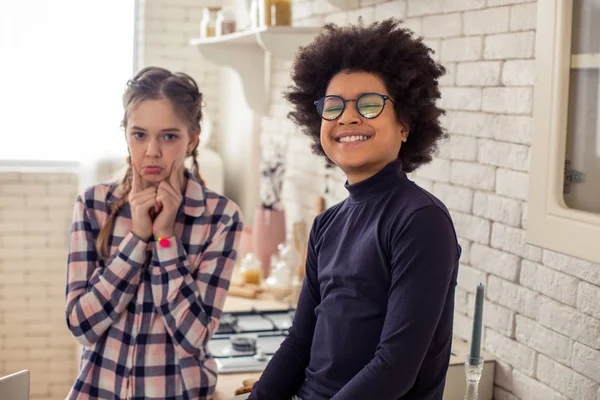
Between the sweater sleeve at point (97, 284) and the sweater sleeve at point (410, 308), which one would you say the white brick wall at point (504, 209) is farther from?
the sweater sleeve at point (97, 284)

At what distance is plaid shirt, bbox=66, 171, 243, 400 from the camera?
77.2 inches

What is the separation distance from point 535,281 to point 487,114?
471 millimetres

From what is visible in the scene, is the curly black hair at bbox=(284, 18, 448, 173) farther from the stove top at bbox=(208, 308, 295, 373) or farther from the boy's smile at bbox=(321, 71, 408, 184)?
the stove top at bbox=(208, 308, 295, 373)

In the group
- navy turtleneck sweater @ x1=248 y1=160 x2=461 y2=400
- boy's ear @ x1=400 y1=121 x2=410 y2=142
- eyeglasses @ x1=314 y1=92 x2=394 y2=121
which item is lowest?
navy turtleneck sweater @ x1=248 y1=160 x2=461 y2=400

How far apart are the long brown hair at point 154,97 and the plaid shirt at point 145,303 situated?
0.02 m

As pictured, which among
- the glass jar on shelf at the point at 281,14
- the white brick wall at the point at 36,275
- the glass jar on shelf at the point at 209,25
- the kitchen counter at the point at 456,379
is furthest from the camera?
the white brick wall at the point at 36,275

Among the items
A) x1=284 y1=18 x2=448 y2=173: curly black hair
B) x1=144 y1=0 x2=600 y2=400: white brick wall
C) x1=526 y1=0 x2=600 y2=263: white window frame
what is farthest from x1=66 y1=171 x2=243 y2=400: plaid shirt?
x1=526 y1=0 x2=600 y2=263: white window frame

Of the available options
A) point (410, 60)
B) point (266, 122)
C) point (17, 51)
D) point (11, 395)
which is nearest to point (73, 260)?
point (11, 395)

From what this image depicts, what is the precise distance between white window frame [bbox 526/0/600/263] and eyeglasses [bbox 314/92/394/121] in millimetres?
281

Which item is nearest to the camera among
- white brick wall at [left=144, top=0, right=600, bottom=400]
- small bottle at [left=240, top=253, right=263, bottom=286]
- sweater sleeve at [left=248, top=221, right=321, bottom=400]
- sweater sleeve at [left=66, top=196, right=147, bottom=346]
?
sweater sleeve at [left=248, top=221, right=321, bottom=400]

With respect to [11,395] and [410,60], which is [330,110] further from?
[11,395]

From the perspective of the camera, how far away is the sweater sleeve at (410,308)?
134 centimetres

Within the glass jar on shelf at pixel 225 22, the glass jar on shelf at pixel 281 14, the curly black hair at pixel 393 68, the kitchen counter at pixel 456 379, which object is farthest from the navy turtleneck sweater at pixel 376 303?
the glass jar on shelf at pixel 225 22

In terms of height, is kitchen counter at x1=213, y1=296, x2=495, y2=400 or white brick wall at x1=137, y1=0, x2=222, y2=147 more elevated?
white brick wall at x1=137, y1=0, x2=222, y2=147
